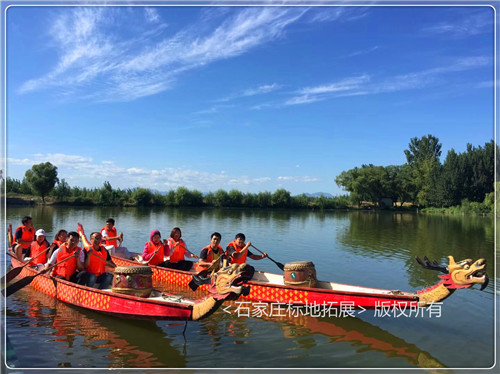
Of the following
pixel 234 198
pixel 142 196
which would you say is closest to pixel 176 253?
pixel 142 196

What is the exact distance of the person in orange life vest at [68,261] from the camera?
7.76 m

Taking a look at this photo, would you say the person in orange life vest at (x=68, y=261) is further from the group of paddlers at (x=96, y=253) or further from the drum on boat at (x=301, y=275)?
the drum on boat at (x=301, y=275)

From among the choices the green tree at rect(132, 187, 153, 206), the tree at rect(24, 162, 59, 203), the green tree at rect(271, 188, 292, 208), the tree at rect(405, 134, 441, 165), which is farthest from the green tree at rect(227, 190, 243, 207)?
the tree at rect(405, 134, 441, 165)

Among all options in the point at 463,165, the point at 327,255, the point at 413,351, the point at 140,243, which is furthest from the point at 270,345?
the point at 463,165

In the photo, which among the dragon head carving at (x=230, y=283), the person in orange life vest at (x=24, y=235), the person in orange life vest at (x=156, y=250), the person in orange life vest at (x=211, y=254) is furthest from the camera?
the person in orange life vest at (x=24, y=235)

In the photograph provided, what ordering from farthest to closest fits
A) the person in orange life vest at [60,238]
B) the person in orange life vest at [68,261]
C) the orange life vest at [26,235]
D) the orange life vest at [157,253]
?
1. the orange life vest at [26,235]
2. the orange life vest at [157,253]
3. the person in orange life vest at [60,238]
4. the person in orange life vest at [68,261]

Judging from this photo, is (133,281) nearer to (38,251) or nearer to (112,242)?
(38,251)

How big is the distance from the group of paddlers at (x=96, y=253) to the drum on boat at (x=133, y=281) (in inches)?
42.5

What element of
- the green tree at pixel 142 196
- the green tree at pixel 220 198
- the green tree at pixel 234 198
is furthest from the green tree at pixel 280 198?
the green tree at pixel 142 196

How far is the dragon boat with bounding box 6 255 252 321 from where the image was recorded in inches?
215

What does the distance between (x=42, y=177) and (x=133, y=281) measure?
4188cm

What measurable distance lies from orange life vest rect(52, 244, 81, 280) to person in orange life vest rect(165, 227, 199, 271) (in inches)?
107

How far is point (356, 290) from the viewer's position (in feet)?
24.8

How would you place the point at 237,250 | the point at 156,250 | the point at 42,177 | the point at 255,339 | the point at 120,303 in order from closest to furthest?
1. the point at 255,339
2. the point at 120,303
3. the point at 237,250
4. the point at 156,250
5. the point at 42,177
